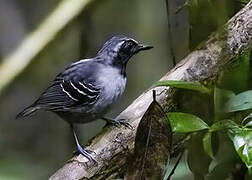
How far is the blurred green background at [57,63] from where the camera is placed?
3.42 metres

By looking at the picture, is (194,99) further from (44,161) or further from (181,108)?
(44,161)

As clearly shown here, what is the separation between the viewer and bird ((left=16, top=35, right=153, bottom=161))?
227cm

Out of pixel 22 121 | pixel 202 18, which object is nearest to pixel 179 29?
pixel 202 18

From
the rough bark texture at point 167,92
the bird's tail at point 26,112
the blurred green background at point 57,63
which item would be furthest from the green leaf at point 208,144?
the blurred green background at point 57,63

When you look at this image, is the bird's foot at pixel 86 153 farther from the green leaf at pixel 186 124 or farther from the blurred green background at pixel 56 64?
the blurred green background at pixel 56 64

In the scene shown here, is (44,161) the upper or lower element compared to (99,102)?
lower

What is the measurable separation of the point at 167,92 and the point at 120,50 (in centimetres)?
33

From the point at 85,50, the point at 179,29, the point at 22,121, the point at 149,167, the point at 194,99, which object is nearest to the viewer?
the point at 149,167

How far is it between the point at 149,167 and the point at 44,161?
7.01 feet

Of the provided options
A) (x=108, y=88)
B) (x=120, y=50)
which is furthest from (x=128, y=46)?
(x=108, y=88)

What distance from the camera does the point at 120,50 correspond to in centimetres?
231

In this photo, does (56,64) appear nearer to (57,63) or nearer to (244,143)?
(57,63)

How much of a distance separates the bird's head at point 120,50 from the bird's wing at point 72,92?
87 mm

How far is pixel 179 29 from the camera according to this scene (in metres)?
2.80
